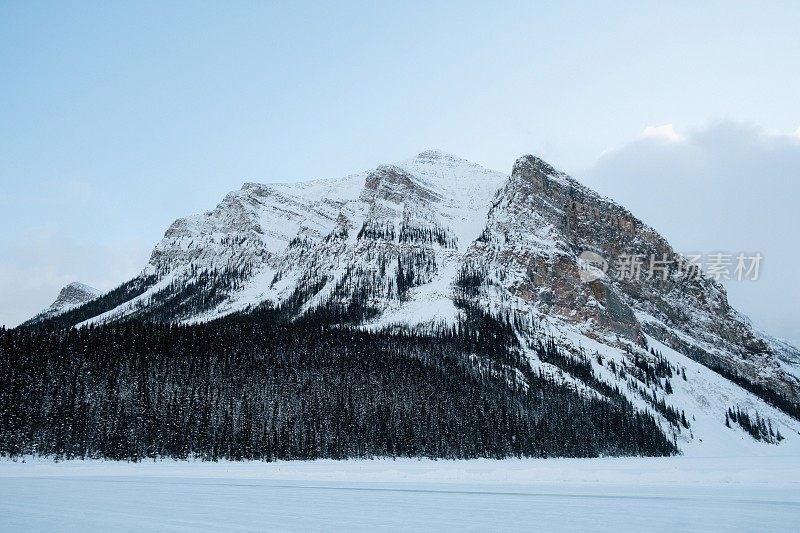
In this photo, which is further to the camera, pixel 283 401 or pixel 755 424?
pixel 755 424

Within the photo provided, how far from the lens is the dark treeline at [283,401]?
66.9 m

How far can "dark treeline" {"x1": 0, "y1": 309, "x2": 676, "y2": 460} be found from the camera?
2635 inches

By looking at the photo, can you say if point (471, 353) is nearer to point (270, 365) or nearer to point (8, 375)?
point (270, 365)

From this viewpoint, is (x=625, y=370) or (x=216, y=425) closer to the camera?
(x=216, y=425)

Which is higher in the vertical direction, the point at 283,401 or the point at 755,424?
the point at 283,401

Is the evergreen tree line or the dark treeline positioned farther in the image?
the evergreen tree line

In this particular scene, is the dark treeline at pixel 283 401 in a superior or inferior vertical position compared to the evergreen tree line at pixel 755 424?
superior

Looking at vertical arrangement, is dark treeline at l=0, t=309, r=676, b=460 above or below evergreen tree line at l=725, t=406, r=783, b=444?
above

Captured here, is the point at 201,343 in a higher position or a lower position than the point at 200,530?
higher

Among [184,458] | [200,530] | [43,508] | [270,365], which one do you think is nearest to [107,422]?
[184,458]

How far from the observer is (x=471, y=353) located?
131625mm

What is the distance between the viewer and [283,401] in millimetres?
85438

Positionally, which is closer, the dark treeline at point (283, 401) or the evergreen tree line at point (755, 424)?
the dark treeline at point (283, 401)

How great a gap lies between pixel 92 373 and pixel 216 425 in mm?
22473
